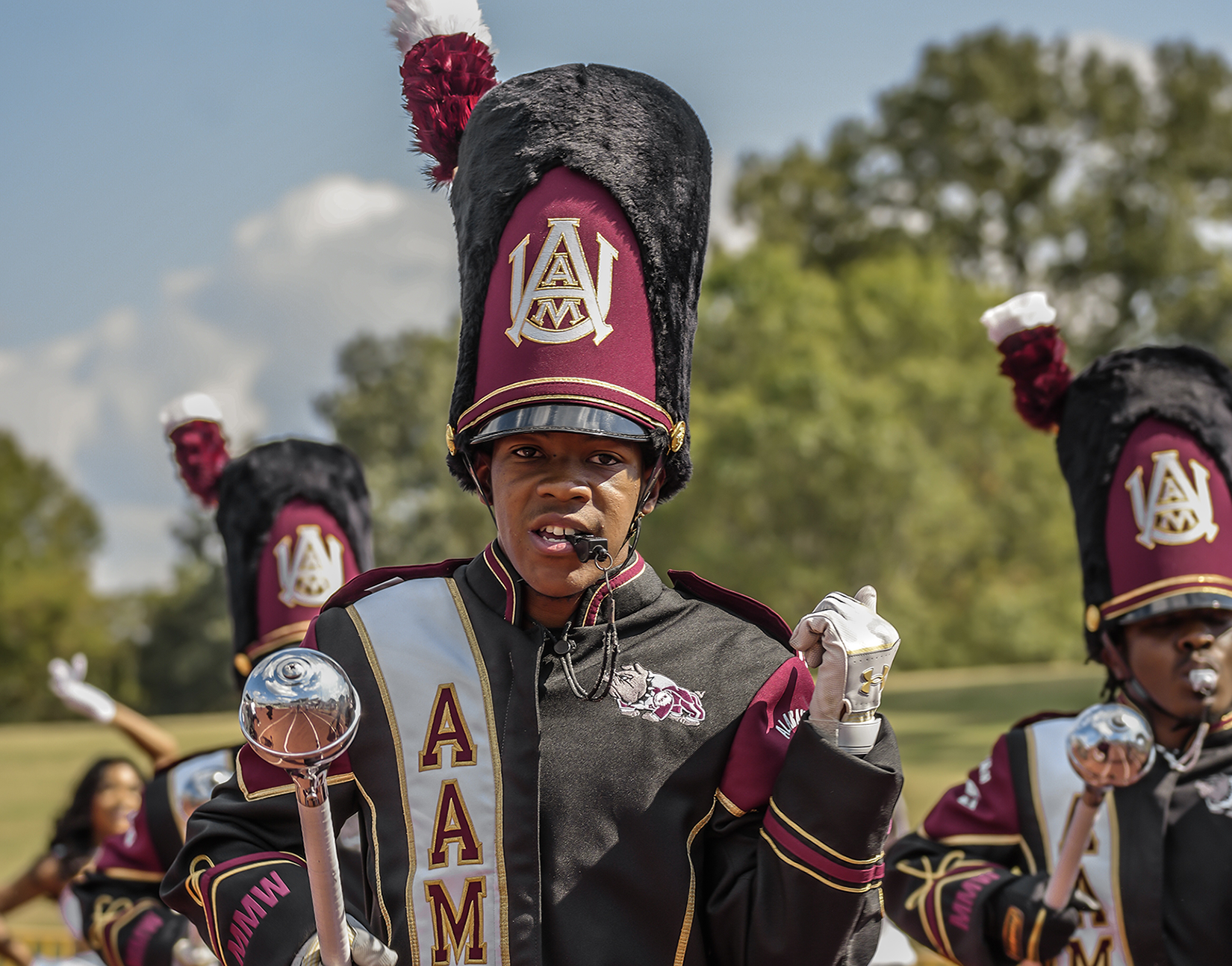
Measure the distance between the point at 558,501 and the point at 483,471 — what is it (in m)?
0.27

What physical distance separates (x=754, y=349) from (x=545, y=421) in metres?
28.3

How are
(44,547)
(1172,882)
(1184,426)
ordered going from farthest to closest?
(44,547), (1184,426), (1172,882)

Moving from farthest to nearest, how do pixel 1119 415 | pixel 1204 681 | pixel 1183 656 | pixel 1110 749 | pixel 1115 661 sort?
pixel 1119 415 → pixel 1115 661 → pixel 1183 656 → pixel 1204 681 → pixel 1110 749

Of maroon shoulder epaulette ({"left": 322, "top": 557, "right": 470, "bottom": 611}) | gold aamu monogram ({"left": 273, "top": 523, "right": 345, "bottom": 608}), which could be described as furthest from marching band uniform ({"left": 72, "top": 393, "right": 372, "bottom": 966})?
maroon shoulder epaulette ({"left": 322, "top": 557, "right": 470, "bottom": 611})

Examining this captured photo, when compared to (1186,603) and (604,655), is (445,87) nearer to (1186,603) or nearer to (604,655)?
(604,655)

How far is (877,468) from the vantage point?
2750 centimetres

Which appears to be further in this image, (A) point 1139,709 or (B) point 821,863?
(A) point 1139,709

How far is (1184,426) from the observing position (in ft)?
16.9

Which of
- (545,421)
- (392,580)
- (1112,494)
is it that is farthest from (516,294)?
(1112,494)

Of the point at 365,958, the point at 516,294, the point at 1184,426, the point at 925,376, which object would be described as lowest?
the point at 365,958

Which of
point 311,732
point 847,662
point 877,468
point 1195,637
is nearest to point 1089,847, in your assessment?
point 1195,637

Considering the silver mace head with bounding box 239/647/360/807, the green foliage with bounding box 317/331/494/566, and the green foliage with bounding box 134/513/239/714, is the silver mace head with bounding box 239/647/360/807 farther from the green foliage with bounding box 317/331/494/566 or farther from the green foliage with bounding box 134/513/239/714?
the green foliage with bounding box 134/513/239/714

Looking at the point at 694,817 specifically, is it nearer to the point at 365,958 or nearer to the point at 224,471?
the point at 365,958

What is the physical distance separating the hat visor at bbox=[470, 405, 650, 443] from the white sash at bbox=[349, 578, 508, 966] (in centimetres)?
38
